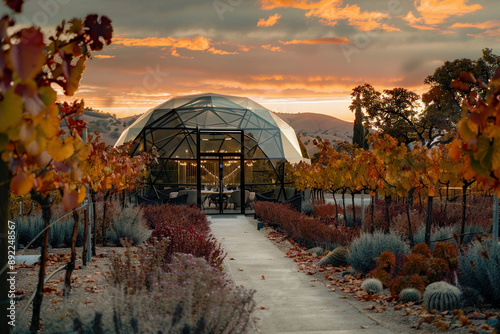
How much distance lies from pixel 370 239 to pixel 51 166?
5537mm

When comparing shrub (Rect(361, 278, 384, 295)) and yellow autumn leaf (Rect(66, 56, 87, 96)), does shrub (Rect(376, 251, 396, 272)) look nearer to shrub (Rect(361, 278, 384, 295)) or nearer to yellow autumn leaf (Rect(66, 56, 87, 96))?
shrub (Rect(361, 278, 384, 295))

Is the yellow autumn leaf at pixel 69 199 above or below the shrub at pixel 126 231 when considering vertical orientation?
above

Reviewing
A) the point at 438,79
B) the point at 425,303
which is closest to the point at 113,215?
the point at 425,303

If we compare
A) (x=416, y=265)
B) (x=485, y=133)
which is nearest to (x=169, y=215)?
(x=416, y=265)

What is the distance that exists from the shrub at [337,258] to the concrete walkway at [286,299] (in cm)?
52

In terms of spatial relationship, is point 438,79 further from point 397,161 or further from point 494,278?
point 494,278

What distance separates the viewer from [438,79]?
26.3 metres

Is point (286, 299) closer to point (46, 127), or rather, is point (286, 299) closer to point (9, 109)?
point (46, 127)

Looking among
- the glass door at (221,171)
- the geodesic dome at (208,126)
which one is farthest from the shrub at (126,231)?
the geodesic dome at (208,126)

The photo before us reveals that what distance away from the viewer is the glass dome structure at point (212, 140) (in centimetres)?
1991

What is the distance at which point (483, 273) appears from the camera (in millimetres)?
5434

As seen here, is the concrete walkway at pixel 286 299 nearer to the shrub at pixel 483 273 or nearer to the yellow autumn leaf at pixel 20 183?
the shrub at pixel 483 273

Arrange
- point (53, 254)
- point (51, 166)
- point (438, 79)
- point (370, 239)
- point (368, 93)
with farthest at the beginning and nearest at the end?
point (368, 93)
point (438, 79)
point (53, 254)
point (370, 239)
point (51, 166)

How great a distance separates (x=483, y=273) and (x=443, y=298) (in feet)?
2.11
